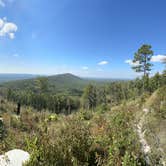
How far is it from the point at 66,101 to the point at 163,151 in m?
60.9

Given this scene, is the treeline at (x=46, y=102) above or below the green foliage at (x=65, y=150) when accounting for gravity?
below

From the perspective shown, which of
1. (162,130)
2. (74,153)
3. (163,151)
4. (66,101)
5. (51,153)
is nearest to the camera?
(51,153)

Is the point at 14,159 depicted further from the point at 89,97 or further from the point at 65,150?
the point at 89,97

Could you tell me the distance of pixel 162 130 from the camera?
535 centimetres

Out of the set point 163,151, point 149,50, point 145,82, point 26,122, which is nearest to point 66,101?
point 145,82

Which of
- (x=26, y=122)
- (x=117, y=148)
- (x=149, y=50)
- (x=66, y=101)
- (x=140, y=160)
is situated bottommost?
(x=66, y=101)

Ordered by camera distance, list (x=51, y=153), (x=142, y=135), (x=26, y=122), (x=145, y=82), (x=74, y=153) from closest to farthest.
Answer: (x=51, y=153) → (x=74, y=153) → (x=142, y=135) → (x=26, y=122) → (x=145, y=82)

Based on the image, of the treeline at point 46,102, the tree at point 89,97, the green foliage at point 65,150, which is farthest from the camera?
the treeline at point 46,102

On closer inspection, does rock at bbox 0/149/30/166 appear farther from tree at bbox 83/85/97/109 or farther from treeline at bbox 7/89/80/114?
treeline at bbox 7/89/80/114

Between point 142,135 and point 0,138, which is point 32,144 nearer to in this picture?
point 0,138

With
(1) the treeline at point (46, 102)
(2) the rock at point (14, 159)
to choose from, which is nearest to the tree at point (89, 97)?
(1) the treeline at point (46, 102)

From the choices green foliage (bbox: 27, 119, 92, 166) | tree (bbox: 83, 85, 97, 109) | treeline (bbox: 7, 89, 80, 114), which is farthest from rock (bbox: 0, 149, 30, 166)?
treeline (bbox: 7, 89, 80, 114)

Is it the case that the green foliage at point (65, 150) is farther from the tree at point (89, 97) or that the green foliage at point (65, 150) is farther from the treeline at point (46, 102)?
the treeline at point (46, 102)

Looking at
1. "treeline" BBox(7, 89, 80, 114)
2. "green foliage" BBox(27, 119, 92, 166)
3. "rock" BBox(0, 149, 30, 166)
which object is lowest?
"treeline" BBox(7, 89, 80, 114)
